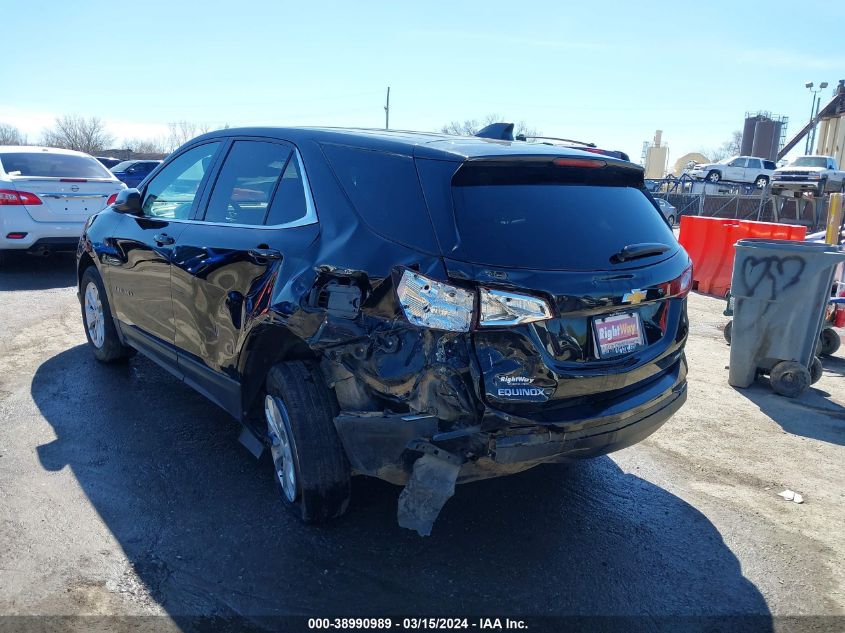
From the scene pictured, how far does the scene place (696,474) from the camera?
4215 mm

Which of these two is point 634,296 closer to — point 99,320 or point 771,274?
point 771,274

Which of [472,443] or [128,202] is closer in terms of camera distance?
[472,443]

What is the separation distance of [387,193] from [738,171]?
123ft

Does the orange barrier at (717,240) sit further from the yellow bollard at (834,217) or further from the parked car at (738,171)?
the parked car at (738,171)

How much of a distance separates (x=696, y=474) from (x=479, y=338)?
230cm

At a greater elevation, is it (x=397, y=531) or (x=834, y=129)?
(x=834, y=129)

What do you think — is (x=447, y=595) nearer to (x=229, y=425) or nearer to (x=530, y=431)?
(x=530, y=431)

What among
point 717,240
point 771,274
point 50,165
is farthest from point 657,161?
point 771,274

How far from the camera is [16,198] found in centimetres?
885

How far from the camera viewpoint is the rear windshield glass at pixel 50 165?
30.7ft

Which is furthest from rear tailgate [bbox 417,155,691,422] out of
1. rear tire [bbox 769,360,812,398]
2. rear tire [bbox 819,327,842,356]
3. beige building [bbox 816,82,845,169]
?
beige building [bbox 816,82,845,169]

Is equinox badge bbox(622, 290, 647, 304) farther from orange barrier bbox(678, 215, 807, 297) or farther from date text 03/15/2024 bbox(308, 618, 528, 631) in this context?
orange barrier bbox(678, 215, 807, 297)

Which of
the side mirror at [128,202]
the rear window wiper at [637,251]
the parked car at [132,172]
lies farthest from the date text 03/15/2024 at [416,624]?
the parked car at [132,172]

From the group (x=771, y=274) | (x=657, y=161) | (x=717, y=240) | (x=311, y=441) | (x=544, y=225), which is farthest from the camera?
(x=657, y=161)
